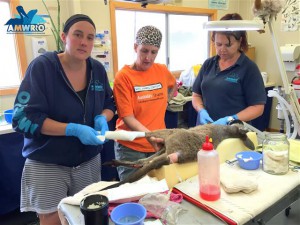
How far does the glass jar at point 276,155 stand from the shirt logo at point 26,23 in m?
2.20

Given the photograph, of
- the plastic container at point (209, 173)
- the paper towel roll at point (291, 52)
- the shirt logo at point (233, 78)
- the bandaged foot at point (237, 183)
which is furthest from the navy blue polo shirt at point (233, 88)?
the paper towel roll at point (291, 52)

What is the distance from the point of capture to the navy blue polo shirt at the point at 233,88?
1592 millimetres

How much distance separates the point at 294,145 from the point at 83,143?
103 cm

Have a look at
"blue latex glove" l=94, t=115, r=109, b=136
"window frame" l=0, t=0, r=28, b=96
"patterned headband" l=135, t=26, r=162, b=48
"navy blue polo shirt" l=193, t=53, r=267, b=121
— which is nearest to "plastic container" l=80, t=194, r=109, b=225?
"blue latex glove" l=94, t=115, r=109, b=136

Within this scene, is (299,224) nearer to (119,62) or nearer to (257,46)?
(119,62)

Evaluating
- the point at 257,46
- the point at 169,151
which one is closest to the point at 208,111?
the point at 169,151

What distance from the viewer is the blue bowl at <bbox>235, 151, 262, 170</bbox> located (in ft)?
3.65

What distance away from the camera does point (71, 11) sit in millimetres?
2570

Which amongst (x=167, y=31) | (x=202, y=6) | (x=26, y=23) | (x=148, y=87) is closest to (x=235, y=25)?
(x=148, y=87)

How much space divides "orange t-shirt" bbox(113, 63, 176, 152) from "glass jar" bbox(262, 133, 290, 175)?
2.07 ft

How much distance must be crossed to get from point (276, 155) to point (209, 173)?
13.0 inches

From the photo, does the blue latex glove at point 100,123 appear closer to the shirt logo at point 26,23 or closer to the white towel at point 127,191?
the white towel at point 127,191

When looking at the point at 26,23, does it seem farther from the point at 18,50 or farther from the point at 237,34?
the point at 237,34

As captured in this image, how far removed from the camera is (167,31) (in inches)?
140
